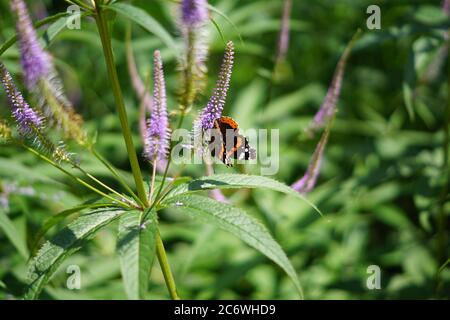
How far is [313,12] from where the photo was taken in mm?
4605

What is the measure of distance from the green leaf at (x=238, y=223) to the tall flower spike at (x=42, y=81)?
1.26 ft

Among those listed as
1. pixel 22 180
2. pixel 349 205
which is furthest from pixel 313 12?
pixel 22 180

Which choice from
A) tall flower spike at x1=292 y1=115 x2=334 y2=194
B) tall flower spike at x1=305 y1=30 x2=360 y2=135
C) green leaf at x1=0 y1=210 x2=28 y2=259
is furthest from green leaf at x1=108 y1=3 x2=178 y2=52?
green leaf at x1=0 y1=210 x2=28 y2=259

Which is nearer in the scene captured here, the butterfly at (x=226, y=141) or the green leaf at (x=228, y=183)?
the green leaf at (x=228, y=183)

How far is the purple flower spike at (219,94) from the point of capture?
134cm

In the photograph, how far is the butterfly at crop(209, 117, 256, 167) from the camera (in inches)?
62.0

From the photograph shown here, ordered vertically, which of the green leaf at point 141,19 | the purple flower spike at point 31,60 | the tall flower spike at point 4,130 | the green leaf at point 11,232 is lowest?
the green leaf at point 11,232

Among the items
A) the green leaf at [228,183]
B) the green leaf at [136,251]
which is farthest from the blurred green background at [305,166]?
the green leaf at [136,251]

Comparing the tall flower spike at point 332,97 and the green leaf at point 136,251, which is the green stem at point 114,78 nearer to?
the green leaf at point 136,251

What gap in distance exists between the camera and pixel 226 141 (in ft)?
5.28

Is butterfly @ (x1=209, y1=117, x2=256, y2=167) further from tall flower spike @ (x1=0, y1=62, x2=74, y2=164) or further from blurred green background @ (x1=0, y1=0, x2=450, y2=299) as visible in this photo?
blurred green background @ (x1=0, y1=0, x2=450, y2=299)

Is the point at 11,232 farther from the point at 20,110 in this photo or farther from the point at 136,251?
the point at 136,251

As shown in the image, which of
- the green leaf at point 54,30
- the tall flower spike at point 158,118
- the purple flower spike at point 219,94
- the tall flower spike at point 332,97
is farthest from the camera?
the tall flower spike at point 332,97
